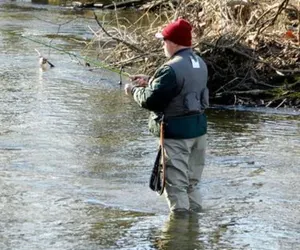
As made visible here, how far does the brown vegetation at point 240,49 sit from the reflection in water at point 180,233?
6353 mm

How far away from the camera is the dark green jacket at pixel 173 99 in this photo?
650 cm

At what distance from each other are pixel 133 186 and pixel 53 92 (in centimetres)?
545

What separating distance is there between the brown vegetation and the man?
6.25 m

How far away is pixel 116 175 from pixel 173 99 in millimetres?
1974

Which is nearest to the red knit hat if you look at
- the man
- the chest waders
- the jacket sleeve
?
the man

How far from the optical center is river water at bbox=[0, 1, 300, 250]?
6466 millimetres

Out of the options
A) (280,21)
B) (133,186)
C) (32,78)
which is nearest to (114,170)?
(133,186)

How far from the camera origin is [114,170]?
8.61 m

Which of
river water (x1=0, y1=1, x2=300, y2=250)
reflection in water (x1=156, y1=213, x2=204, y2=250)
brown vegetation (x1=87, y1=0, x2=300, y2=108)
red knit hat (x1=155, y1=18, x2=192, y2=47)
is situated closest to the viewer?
reflection in water (x1=156, y1=213, x2=204, y2=250)

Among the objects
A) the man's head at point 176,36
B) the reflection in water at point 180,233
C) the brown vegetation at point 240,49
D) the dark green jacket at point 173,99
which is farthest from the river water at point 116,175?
the man's head at point 176,36

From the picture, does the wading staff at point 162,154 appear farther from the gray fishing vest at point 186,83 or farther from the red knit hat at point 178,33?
the red knit hat at point 178,33

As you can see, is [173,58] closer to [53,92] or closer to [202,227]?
[202,227]

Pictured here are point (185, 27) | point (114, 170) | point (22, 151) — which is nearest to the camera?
point (185, 27)

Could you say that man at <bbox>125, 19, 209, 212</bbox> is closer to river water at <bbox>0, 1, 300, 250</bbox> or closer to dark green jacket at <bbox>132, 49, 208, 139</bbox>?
dark green jacket at <bbox>132, 49, 208, 139</bbox>
